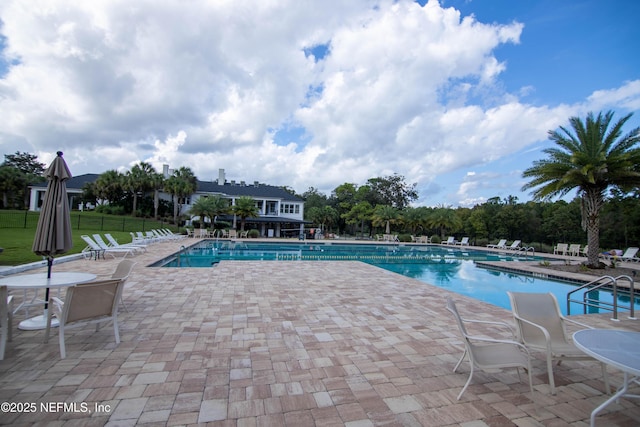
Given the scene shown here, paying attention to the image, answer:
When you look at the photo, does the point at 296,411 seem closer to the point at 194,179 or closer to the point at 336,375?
the point at 336,375

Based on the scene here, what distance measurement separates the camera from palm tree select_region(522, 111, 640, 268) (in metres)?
11.6

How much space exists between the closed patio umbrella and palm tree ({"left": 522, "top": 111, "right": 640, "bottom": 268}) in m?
15.4

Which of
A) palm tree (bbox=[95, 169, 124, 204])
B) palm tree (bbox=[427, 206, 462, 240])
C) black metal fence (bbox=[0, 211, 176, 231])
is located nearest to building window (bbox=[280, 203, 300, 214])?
black metal fence (bbox=[0, 211, 176, 231])

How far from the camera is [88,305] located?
358cm

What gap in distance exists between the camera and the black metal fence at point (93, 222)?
24259 mm

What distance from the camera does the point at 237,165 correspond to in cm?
4112

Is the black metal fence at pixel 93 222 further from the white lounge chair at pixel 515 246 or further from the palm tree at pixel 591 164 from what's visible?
the white lounge chair at pixel 515 246

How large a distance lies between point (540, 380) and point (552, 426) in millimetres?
899

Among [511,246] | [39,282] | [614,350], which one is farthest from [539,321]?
[511,246]

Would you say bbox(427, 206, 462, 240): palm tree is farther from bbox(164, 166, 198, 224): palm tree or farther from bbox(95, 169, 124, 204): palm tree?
bbox(95, 169, 124, 204): palm tree

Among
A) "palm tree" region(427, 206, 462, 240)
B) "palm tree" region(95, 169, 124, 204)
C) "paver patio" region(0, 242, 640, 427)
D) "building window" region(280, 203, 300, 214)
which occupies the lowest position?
"paver patio" region(0, 242, 640, 427)

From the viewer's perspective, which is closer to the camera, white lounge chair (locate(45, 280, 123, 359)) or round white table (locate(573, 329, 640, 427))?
round white table (locate(573, 329, 640, 427))

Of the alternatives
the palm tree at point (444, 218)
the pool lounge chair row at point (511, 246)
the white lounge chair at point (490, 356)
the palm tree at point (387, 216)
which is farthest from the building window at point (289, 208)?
the white lounge chair at point (490, 356)

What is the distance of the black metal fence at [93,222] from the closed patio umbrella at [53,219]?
24569 mm
